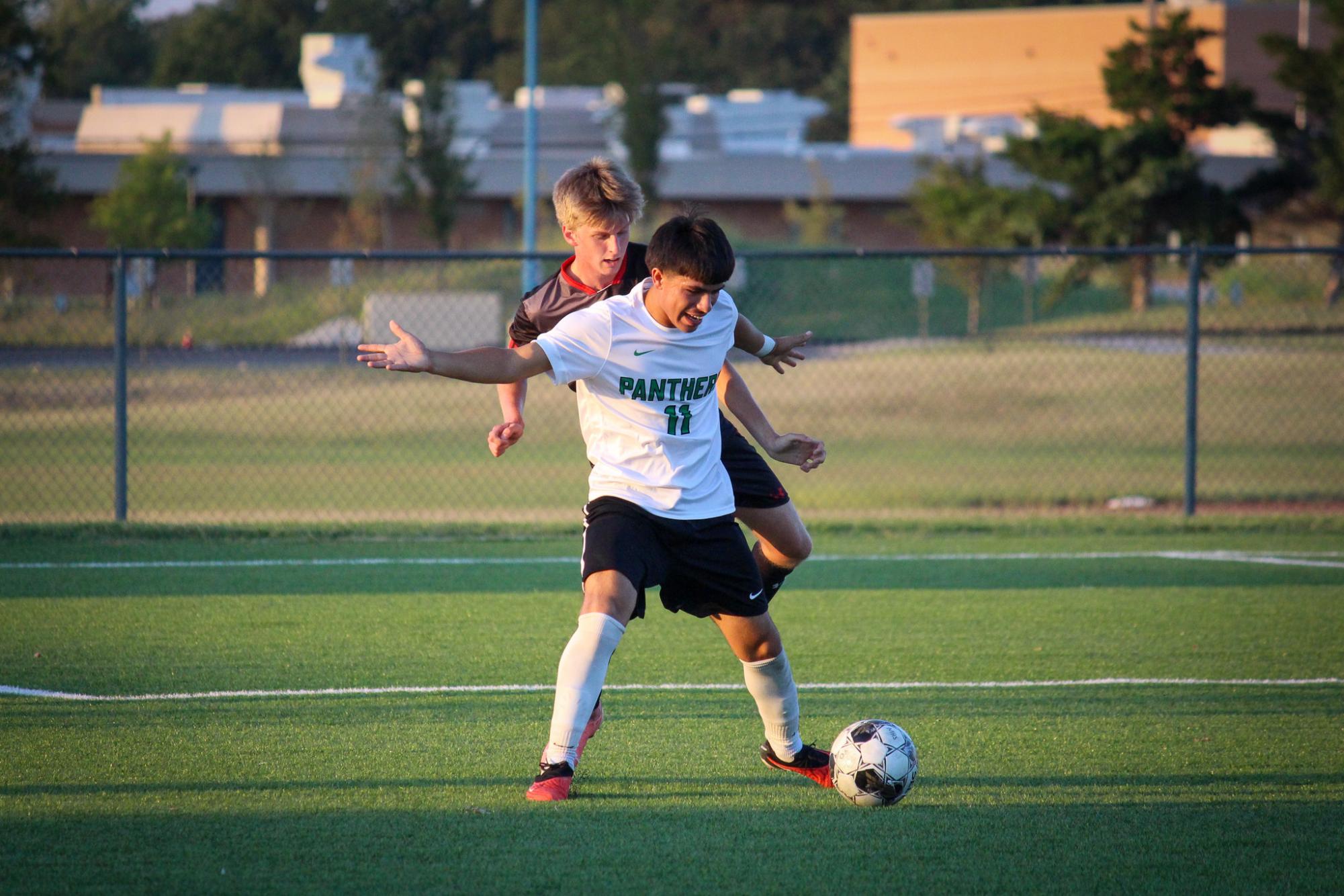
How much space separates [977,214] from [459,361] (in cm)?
2727

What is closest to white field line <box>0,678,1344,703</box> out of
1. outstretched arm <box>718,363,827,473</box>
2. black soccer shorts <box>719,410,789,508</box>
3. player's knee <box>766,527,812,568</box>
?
player's knee <box>766,527,812,568</box>

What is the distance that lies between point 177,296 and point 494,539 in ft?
51.1

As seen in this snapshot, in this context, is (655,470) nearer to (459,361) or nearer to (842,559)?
(459,361)

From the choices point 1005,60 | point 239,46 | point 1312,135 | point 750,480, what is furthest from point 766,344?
point 239,46

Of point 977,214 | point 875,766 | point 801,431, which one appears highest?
point 977,214

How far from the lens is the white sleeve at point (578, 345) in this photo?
4043mm

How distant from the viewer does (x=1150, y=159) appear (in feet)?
91.8

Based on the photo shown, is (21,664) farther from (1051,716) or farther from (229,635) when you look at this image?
(1051,716)

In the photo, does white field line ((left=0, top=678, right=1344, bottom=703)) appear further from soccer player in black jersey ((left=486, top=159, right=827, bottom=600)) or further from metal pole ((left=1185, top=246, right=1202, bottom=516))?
metal pole ((left=1185, top=246, right=1202, bottom=516))

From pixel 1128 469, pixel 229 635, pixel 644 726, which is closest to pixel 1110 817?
pixel 644 726

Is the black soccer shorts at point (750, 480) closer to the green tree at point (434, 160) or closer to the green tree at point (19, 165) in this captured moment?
the green tree at point (19, 165)

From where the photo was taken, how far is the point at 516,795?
4285mm

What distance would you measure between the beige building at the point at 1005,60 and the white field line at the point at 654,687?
47689 mm

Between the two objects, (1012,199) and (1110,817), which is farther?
(1012,199)
